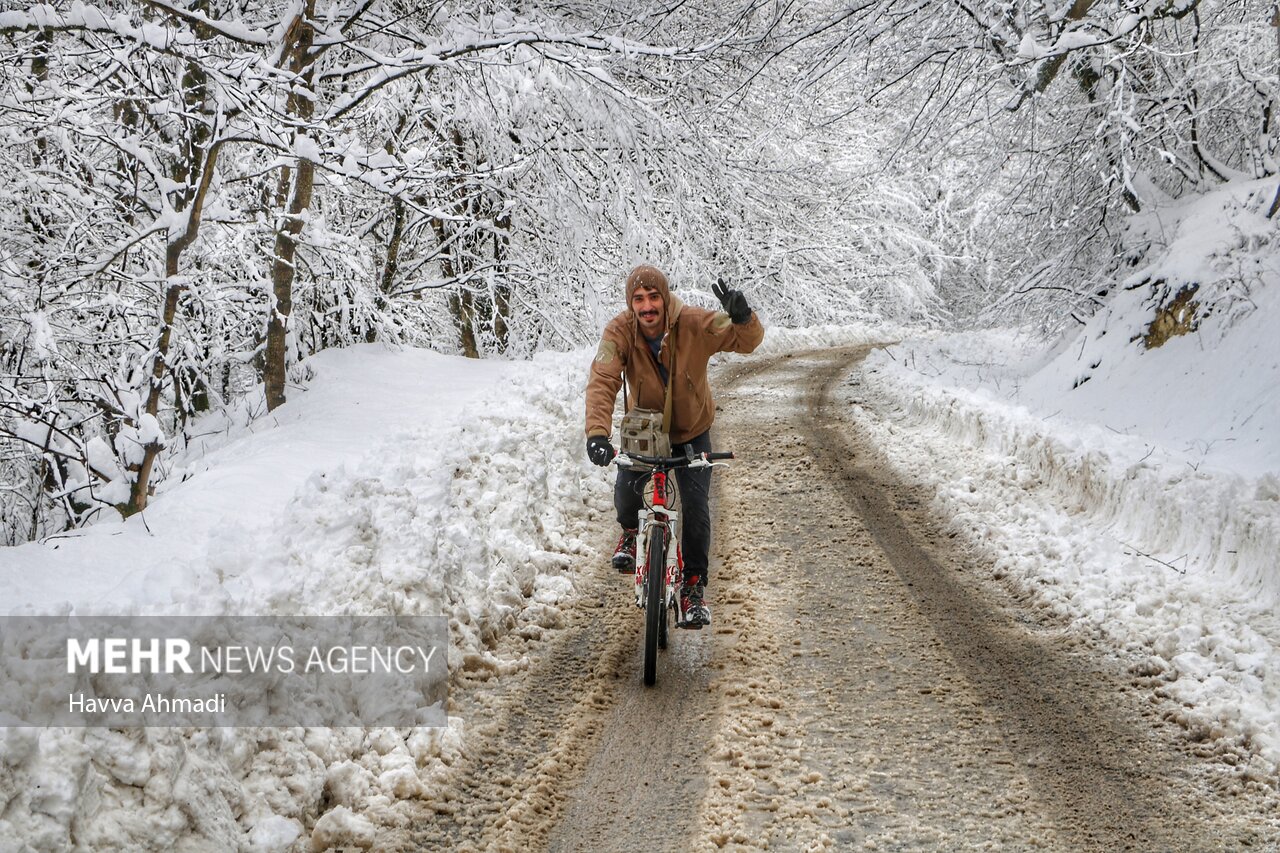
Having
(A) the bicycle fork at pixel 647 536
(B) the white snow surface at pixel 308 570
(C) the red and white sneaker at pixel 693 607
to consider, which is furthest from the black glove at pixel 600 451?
(B) the white snow surface at pixel 308 570

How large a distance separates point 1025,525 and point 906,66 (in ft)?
19.9

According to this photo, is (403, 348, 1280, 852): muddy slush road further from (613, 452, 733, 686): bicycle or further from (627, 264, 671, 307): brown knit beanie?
(627, 264, 671, 307): brown knit beanie

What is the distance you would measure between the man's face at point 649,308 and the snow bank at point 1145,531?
126 inches

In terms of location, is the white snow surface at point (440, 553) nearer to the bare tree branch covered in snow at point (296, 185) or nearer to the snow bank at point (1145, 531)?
the snow bank at point (1145, 531)

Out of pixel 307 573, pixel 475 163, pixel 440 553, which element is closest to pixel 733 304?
pixel 440 553

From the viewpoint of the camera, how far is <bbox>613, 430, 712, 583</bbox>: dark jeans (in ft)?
17.7

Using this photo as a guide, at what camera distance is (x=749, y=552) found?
729 centimetres

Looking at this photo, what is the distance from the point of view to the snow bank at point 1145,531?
4641 millimetres

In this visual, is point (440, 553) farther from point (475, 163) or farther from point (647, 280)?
point (475, 163)

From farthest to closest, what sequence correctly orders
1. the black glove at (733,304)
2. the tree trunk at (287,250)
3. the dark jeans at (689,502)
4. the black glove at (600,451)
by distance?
the tree trunk at (287,250) < the dark jeans at (689,502) < the black glove at (600,451) < the black glove at (733,304)

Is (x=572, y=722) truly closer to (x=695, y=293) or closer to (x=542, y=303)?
(x=542, y=303)

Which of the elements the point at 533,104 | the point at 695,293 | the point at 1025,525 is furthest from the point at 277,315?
the point at 695,293

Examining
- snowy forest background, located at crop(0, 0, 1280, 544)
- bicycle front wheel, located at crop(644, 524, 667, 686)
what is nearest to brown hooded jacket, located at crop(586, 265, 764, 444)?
bicycle front wheel, located at crop(644, 524, 667, 686)

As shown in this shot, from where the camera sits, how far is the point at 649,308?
5.01 metres
